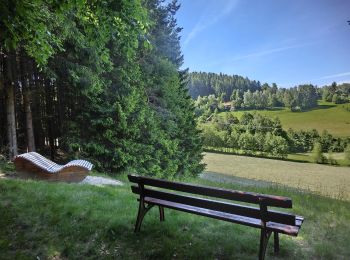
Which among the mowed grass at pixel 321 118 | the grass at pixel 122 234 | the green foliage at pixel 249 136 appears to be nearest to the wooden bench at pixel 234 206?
the grass at pixel 122 234

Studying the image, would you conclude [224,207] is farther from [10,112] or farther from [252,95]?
[252,95]

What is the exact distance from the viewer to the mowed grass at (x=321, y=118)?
10962cm

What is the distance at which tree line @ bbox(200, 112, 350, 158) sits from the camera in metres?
91.4

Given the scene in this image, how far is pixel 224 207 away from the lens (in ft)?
13.5

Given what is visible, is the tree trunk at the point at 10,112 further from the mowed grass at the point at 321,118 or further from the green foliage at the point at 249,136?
the mowed grass at the point at 321,118

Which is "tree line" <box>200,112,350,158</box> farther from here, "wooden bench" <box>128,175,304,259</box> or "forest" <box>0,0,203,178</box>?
"wooden bench" <box>128,175,304,259</box>

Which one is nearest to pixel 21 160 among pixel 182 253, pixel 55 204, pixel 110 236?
pixel 55 204

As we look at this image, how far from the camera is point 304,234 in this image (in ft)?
17.7

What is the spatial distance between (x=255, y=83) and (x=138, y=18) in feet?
528

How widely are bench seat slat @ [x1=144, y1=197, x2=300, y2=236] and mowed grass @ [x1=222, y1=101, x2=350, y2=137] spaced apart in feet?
360

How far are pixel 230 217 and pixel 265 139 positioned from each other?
A: 94977 mm

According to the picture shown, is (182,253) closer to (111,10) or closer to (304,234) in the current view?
(304,234)

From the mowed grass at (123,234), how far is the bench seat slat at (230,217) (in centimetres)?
50

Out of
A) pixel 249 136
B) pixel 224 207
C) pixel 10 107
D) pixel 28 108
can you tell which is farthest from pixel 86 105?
pixel 249 136
